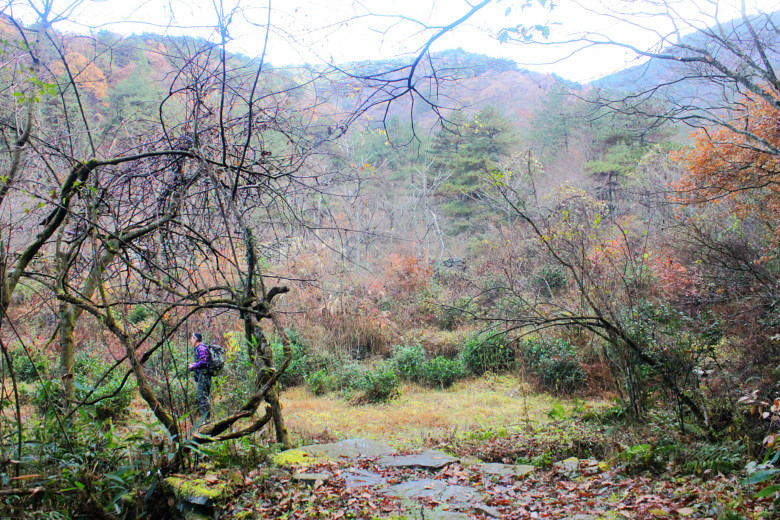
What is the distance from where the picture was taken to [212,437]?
8.91 ft

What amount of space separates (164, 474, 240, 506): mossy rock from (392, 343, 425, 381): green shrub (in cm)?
855

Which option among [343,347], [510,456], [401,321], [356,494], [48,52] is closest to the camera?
[356,494]

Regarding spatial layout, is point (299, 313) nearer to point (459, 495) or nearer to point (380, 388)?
point (459, 495)

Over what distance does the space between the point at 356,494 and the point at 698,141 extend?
10.8 m

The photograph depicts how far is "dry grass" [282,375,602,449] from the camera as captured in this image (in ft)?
23.1

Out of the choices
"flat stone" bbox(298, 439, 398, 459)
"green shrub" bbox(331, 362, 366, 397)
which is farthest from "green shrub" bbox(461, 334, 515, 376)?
"flat stone" bbox(298, 439, 398, 459)

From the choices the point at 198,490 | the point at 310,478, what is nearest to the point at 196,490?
the point at 198,490

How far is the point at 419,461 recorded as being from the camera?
5.00 meters

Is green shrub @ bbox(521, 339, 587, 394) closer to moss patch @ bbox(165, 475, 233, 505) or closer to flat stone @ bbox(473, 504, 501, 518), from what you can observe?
flat stone @ bbox(473, 504, 501, 518)

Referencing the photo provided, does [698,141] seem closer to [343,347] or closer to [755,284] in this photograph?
[755,284]

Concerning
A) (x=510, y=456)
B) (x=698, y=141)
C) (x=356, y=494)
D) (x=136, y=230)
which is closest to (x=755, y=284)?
(x=510, y=456)

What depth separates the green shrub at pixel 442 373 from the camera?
1098 centimetres

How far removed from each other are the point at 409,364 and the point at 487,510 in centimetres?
808

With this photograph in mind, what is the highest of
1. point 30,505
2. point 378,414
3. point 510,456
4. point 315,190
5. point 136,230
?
point 315,190
